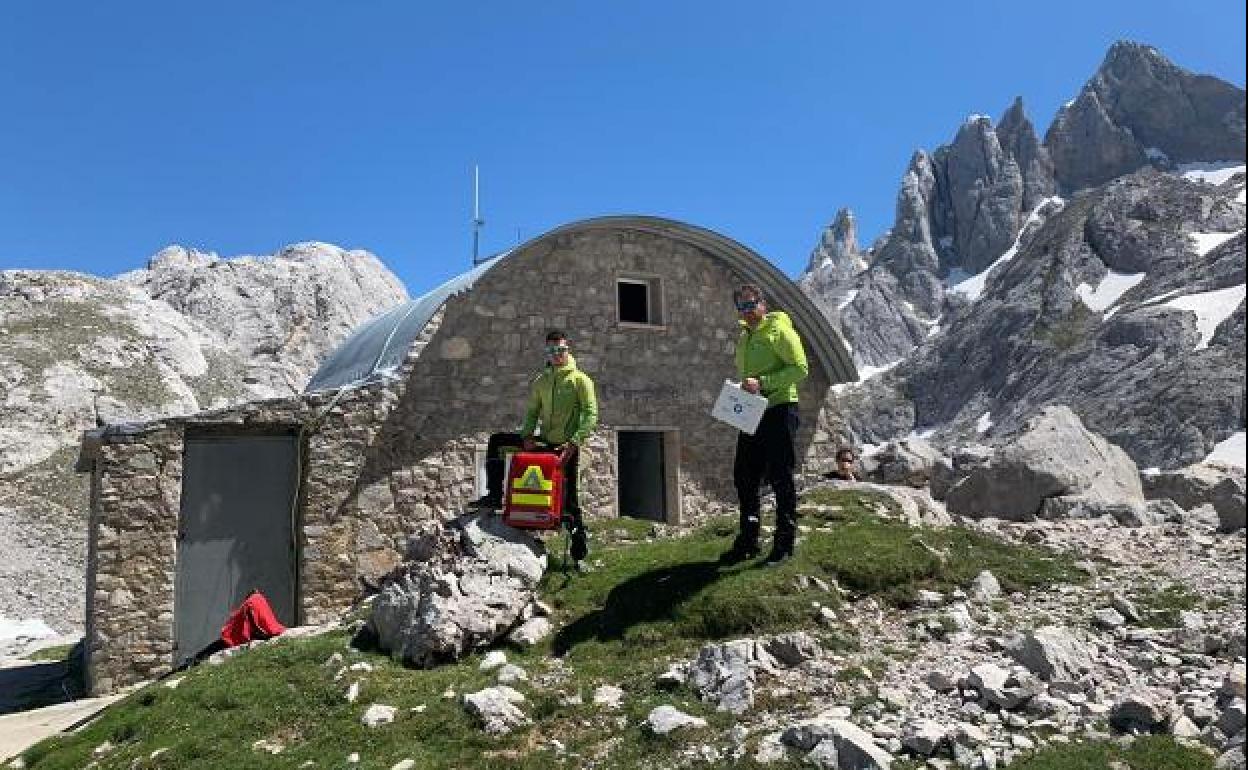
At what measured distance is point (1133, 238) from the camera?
381ft

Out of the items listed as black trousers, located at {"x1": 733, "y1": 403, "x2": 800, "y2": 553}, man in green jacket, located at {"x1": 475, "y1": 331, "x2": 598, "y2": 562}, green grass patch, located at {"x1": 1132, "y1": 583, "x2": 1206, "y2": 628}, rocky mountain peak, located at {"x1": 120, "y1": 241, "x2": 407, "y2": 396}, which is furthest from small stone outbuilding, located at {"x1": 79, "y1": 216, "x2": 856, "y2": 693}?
rocky mountain peak, located at {"x1": 120, "y1": 241, "x2": 407, "y2": 396}

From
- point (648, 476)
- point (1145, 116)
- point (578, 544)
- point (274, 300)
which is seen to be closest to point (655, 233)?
point (648, 476)

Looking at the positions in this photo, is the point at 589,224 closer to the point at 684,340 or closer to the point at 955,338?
the point at 684,340

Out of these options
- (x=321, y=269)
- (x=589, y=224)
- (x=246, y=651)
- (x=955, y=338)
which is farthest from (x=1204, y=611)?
(x=955, y=338)

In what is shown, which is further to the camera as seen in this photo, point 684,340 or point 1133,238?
point 1133,238

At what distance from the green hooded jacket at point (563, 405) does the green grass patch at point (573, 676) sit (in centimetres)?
154

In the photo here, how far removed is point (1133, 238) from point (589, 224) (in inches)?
4880

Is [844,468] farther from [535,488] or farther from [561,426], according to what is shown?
[535,488]

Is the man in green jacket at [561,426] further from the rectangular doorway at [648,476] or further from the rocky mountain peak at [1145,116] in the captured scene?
the rocky mountain peak at [1145,116]

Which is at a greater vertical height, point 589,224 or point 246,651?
point 589,224

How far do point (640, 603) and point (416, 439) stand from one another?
6.59 meters

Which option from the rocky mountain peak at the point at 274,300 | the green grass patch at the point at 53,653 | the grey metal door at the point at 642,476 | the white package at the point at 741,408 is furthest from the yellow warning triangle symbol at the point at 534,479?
the rocky mountain peak at the point at 274,300

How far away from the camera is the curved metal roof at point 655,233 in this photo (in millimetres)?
14805

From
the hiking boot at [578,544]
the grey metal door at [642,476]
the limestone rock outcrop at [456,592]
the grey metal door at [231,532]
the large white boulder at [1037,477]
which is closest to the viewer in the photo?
the limestone rock outcrop at [456,592]
